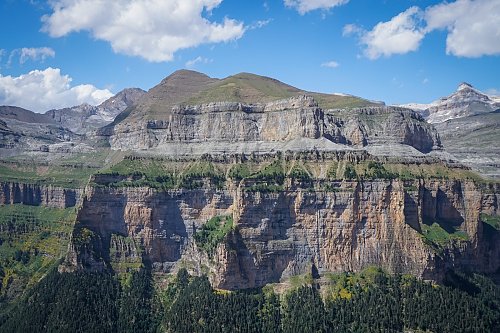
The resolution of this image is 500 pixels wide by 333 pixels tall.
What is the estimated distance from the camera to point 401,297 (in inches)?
5812

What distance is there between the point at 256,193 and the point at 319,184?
63.4 ft

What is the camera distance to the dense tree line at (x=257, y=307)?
14200 centimetres

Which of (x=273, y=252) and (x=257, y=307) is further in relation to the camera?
(x=273, y=252)

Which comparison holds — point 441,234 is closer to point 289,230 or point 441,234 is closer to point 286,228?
point 289,230

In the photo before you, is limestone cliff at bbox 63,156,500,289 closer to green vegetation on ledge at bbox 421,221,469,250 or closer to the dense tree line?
green vegetation on ledge at bbox 421,221,469,250

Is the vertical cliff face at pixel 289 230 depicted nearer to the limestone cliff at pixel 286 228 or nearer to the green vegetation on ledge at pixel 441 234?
the limestone cliff at pixel 286 228

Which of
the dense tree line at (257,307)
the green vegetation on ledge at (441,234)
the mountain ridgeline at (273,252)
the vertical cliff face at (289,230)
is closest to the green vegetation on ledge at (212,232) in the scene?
the mountain ridgeline at (273,252)

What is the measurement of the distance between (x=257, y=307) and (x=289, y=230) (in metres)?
25.2

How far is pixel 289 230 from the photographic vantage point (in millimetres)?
166000

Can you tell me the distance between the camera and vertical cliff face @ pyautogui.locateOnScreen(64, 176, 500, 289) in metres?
160

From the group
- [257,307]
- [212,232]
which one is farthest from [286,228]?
[257,307]

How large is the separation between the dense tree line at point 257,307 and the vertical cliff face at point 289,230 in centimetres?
591

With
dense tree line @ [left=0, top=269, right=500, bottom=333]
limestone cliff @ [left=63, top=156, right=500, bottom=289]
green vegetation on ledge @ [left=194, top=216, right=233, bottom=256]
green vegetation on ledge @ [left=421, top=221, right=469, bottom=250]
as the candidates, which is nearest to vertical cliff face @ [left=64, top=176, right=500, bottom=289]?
limestone cliff @ [left=63, top=156, right=500, bottom=289]

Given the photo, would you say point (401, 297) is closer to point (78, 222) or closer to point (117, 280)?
point (117, 280)
